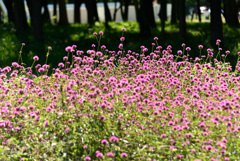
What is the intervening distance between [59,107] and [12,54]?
9.39 m

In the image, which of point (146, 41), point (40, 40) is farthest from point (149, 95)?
point (40, 40)

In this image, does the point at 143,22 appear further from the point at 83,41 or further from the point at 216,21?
the point at 216,21

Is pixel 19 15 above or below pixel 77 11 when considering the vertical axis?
above

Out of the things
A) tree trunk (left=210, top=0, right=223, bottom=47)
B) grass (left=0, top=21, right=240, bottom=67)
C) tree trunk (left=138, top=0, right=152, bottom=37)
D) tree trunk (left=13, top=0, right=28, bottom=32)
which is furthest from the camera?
tree trunk (left=13, top=0, right=28, bottom=32)

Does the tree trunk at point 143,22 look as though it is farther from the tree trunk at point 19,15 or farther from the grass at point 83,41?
the tree trunk at point 19,15

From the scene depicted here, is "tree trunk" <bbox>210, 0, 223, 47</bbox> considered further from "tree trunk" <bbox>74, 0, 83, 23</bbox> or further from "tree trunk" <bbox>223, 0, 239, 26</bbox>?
"tree trunk" <bbox>74, 0, 83, 23</bbox>

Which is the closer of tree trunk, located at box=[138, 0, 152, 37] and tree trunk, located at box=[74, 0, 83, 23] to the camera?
tree trunk, located at box=[138, 0, 152, 37]

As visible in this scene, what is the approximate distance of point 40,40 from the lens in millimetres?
16250

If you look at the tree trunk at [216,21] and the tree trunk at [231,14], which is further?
the tree trunk at [231,14]

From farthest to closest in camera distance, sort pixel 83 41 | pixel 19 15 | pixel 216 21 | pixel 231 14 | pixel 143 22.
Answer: pixel 231 14
pixel 19 15
pixel 83 41
pixel 143 22
pixel 216 21

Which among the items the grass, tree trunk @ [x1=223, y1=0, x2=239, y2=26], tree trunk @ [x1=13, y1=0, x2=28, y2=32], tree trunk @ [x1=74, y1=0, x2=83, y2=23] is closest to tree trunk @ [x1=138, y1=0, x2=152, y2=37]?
the grass

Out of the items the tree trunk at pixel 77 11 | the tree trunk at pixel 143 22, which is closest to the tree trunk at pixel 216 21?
the tree trunk at pixel 143 22

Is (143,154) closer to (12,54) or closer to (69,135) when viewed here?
(69,135)

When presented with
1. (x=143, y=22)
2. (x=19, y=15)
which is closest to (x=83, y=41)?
(x=143, y=22)
